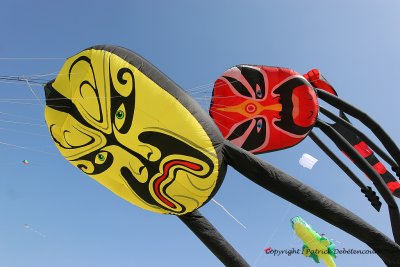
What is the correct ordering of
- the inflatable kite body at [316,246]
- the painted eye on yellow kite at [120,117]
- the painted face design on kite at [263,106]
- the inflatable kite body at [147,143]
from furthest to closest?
the inflatable kite body at [316,246], the painted face design on kite at [263,106], the painted eye on yellow kite at [120,117], the inflatable kite body at [147,143]

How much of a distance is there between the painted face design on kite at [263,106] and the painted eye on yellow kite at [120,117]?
3.13m

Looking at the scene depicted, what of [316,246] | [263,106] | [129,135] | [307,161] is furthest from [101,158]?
[316,246]

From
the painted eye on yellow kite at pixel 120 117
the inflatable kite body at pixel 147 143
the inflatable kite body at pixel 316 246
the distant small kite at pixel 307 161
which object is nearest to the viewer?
the inflatable kite body at pixel 147 143

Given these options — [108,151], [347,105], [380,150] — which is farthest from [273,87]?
[108,151]

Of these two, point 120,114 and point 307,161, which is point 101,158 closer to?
point 120,114

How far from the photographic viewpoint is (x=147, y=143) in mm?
4492

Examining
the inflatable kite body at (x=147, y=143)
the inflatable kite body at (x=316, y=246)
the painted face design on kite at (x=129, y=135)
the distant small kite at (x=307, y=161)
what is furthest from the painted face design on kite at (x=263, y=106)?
the inflatable kite body at (x=316, y=246)

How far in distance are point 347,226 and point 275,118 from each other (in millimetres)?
2882

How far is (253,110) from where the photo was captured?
7133 millimetres

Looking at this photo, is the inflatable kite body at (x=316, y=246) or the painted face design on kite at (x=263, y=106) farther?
the inflatable kite body at (x=316, y=246)

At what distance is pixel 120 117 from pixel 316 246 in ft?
22.5

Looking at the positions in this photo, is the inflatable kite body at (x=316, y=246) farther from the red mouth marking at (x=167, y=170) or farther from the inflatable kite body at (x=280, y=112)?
the red mouth marking at (x=167, y=170)

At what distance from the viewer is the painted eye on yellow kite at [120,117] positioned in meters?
4.54

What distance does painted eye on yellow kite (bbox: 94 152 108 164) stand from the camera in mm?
4934
